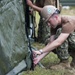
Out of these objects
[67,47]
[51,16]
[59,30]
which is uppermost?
[51,16]

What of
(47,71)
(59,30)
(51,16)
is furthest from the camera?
(47,71)

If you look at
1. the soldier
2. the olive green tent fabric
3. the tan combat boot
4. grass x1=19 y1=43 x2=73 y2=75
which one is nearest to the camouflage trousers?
the soldier

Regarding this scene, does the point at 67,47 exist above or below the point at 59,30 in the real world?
below

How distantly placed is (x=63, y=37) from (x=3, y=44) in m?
1.32

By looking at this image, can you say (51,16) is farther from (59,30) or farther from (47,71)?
(47,71)

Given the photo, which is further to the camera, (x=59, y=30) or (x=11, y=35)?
(x=59, y=30)

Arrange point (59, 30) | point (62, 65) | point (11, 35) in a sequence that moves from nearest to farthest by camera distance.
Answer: point (11, 35) < point (59, 30) < point (62, 65)

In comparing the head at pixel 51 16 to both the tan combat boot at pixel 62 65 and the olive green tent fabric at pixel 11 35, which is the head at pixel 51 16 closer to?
the olive green tent fabric at pixel 11 35

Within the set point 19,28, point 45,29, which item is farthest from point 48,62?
point 19,28

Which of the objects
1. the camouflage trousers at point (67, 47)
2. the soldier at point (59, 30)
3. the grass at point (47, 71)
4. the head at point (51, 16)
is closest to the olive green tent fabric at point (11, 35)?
the soldier at point (59, 30)

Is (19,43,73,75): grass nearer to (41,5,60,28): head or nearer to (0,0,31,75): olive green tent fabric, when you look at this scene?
(41,5,60,28): head

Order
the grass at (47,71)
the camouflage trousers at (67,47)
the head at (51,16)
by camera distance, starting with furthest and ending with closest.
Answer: the grass at (47,71)
the camouflage trousers at (67,47)
the head at (51,16)

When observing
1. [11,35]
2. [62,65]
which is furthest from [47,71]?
[11,35]

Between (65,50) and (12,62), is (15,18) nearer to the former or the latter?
(12,62)
